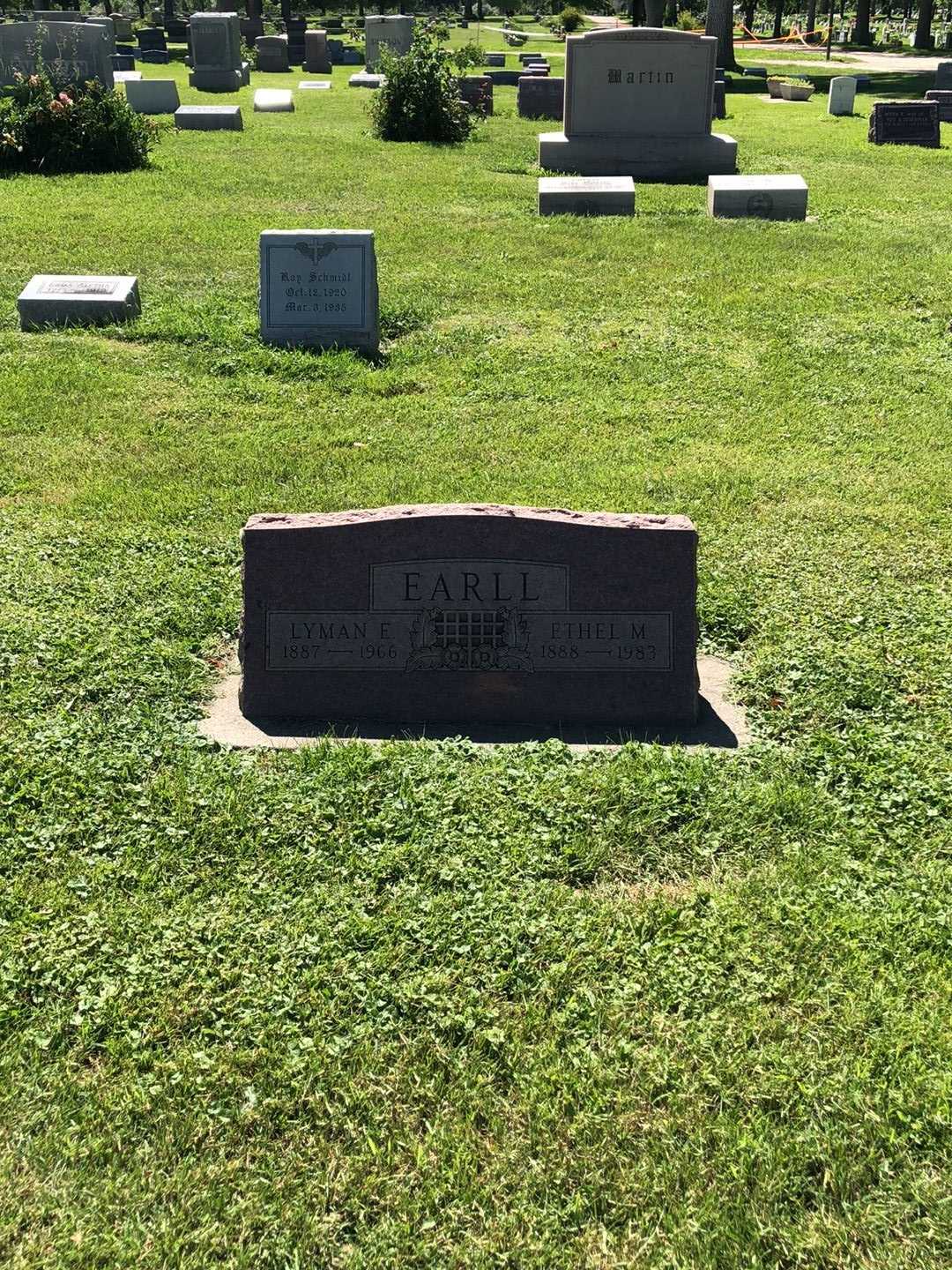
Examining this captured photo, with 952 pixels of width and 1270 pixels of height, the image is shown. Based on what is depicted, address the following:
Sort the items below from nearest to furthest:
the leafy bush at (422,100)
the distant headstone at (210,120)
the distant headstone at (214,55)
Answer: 1. the leafy bush at (422,100)
2. the distant headstone at (210,120)
3. the distant headstone at (214,55)

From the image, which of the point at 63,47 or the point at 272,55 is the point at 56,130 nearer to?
the point at 63,47

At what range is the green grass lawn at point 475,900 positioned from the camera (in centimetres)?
291

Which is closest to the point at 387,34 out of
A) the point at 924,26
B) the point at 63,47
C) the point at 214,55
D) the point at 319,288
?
the point at 214,55

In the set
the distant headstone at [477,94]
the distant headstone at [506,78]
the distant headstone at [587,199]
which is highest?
the distant headstone at [506,78]

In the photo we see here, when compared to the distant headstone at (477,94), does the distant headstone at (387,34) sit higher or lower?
higher

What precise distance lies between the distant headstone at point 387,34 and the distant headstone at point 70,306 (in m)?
25.0

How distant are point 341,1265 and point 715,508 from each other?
193 inches

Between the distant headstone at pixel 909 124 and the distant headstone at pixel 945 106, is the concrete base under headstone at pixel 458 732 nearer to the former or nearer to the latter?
the distant headstone at pixel 909 124

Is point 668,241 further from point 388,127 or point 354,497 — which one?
point 388,127

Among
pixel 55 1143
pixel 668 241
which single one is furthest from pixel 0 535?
pixel 668 241

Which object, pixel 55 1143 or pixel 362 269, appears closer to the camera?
pixel 55 1143

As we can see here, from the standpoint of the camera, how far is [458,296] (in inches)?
446

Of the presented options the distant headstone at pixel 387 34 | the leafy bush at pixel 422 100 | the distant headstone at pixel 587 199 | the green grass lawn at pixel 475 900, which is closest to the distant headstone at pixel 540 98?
the leafy bush at pixel 422 100

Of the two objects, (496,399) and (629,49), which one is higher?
(629,49)
